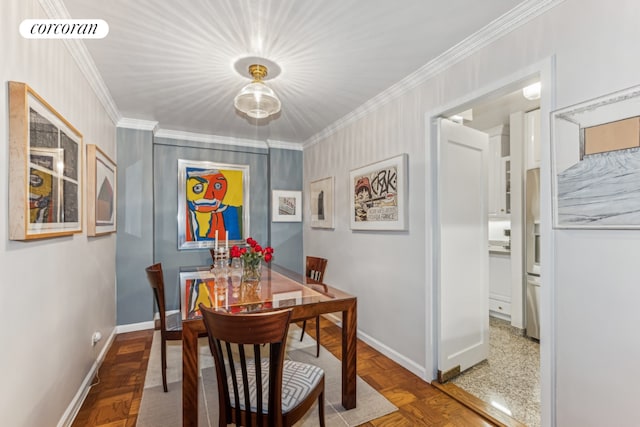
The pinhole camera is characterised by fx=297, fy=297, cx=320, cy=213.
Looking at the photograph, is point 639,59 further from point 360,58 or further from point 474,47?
point 360,58

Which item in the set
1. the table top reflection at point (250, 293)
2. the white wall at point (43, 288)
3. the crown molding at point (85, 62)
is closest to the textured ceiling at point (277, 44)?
the crown molding at point (85, 62)

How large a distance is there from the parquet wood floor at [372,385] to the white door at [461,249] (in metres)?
0.28

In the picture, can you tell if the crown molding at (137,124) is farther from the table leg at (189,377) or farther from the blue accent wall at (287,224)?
the table leg at (189,377)

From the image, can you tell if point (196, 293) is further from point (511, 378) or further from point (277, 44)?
point (511, 378)

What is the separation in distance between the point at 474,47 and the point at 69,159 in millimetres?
2723

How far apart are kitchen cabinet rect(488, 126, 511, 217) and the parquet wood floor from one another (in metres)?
2.54

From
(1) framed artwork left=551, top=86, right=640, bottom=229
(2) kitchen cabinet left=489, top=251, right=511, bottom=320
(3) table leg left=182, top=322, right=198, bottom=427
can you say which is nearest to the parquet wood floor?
(3) table leg left=182, top=322, right=198, bottom=427

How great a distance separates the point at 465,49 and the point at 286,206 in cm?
301

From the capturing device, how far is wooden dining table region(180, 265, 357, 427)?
5.04ft

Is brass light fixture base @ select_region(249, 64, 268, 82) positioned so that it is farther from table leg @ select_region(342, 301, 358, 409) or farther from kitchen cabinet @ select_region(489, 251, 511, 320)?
kitchen cabinet @ select_region(489, 251, 511, 320)

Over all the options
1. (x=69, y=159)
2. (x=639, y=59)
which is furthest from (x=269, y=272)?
(x=639, y=59)

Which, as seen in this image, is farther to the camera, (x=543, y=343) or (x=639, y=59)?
(x=543, y=343)

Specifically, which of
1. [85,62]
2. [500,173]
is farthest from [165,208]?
[500,173]

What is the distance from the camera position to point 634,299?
4.26 ft
